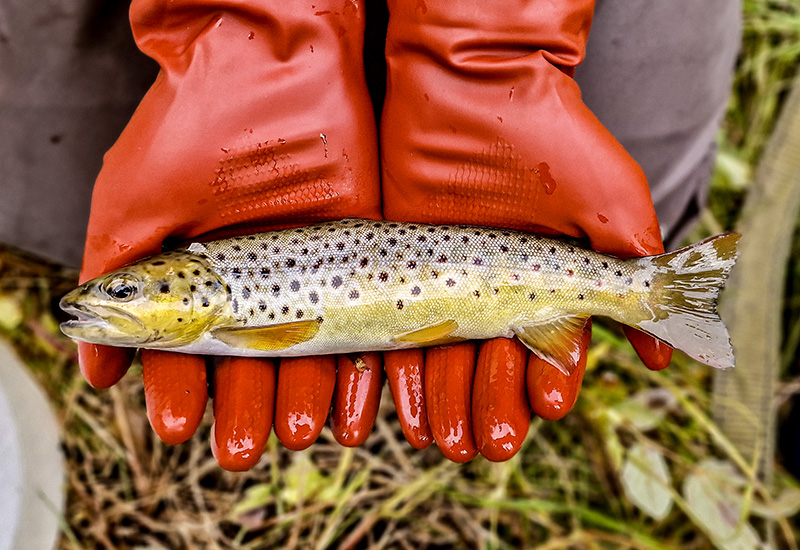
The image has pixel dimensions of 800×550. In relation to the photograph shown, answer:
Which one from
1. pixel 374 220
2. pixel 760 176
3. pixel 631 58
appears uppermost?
pixel 631 58

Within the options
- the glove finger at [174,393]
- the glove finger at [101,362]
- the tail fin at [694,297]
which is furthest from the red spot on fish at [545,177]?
the glove finger at [101,362]

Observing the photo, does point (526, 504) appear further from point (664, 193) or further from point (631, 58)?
point (631, 58)

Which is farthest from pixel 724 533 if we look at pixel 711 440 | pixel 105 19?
pixel 105 19

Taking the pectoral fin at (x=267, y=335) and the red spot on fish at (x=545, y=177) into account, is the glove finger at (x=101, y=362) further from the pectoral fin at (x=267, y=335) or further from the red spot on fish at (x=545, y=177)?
the red spot on fish at (x=545, y=177)

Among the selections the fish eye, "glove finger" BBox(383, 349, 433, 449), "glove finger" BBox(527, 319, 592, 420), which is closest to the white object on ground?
the fish eye

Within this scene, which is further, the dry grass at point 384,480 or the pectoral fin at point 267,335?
the dry grass at point 384,480

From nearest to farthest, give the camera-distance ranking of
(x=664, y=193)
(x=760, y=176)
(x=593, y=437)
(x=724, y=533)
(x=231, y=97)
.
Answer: (x=231, y=97), (x=664, y=193), (x=724, y=533), (x=593, y=437), (x=760, y=176)

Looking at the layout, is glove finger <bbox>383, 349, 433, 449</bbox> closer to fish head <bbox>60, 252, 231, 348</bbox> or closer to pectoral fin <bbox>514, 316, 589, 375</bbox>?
pectoral fin <bbox>514, 316, 589, 375</bbox>
